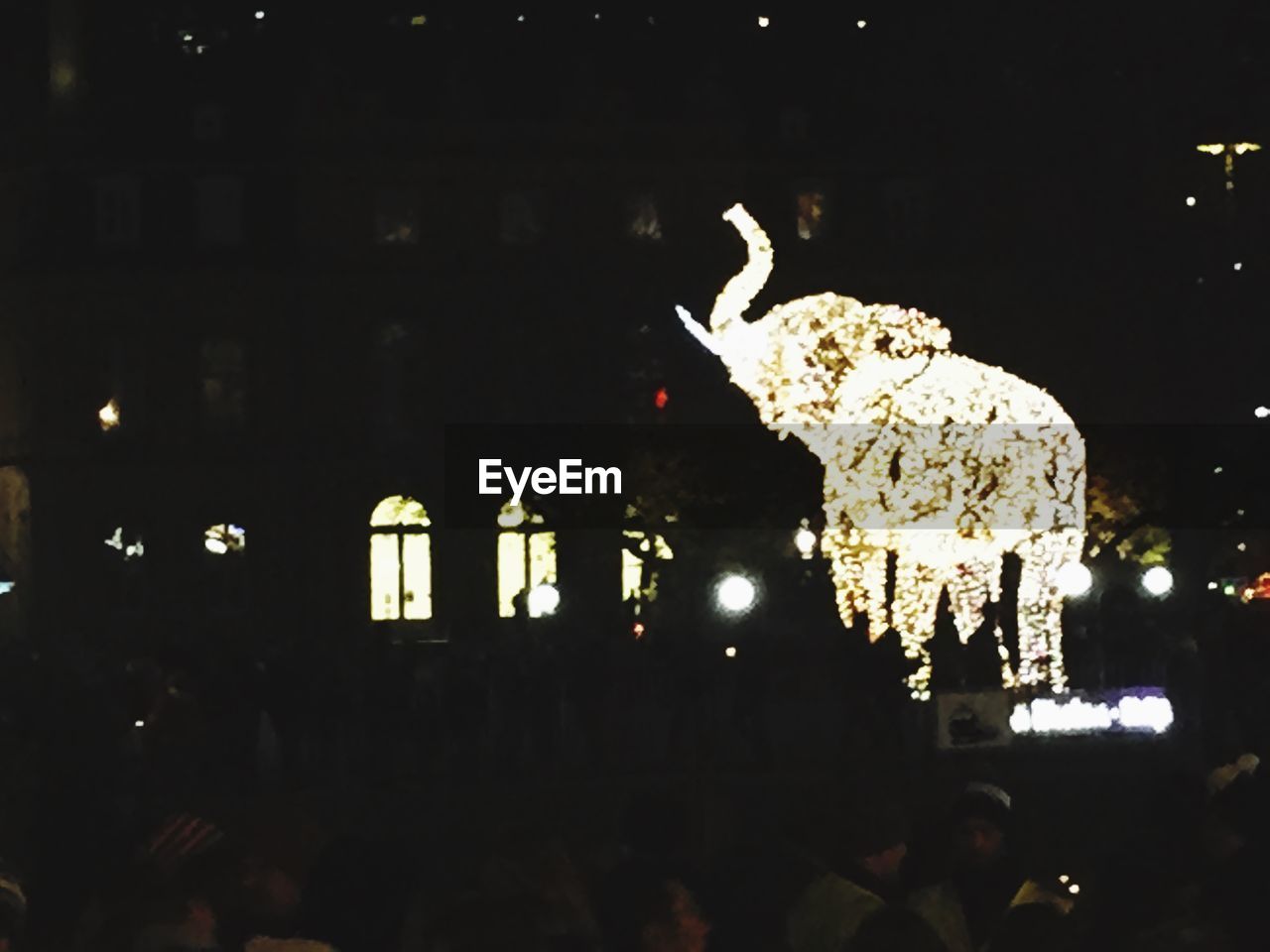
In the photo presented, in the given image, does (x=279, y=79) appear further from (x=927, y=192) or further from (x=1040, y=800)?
(x=1040, y=800)

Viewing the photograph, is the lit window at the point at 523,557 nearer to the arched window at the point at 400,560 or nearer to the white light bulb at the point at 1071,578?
the arched window at the point at 400,560

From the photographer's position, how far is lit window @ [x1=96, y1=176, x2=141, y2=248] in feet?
208

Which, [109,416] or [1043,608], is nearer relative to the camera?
[1043,608]

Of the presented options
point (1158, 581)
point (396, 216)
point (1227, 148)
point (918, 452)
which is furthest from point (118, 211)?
point (918, 452)

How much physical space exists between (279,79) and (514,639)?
1112 inches

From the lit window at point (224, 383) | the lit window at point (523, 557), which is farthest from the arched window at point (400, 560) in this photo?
the lit window at point (224, 383)

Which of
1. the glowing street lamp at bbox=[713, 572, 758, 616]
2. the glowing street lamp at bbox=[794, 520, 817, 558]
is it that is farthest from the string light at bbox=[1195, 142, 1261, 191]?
the glowing street lamp at bbox=[713, 572, 758, 616]

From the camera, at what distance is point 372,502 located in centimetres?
6294

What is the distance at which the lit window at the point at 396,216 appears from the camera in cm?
6431

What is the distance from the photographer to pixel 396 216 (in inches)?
2537

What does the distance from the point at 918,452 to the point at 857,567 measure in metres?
1.71

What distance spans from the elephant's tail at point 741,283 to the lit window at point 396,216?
109ft

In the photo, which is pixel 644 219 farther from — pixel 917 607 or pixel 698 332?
pixel 698 332

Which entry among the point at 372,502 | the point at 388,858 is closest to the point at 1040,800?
the point at 388,858
